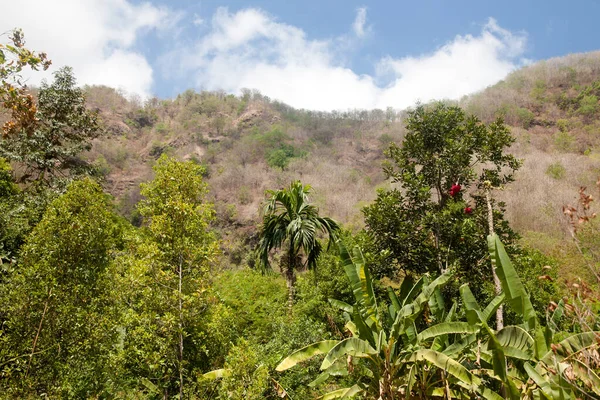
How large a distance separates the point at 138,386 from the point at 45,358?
1.80 m

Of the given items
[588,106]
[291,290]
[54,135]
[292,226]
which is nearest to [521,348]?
[292,226]

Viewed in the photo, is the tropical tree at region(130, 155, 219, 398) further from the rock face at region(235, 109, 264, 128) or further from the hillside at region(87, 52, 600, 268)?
the rock face at region(235, 109, 264, 128)

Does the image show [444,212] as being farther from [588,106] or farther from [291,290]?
[588,106]

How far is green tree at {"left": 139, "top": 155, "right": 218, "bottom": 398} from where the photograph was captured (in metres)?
6.18

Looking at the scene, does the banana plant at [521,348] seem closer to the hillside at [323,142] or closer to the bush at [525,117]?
the hillside at [323,142]

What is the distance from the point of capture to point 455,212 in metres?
7.86

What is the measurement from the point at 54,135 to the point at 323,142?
59.8m

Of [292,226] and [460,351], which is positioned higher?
[292,226]

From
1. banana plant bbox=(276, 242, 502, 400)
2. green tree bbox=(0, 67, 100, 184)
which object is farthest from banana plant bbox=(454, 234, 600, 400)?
green tree bbox=(0, 67, 100, 184)

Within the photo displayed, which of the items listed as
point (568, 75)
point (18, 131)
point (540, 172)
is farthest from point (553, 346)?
point (568, 75)

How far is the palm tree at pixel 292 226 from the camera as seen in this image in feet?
36.9

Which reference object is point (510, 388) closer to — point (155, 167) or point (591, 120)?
point (155, 167)

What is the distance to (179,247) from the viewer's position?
6598 mm

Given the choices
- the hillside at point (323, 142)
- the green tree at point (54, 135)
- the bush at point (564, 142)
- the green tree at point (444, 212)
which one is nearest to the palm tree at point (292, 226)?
the green tree at point (444, 212)
